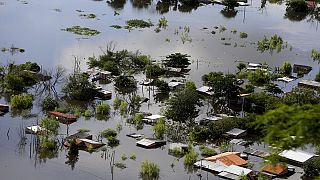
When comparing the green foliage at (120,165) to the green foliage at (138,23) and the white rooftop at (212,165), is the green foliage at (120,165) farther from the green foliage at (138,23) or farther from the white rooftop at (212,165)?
the green foliage at (138,23)

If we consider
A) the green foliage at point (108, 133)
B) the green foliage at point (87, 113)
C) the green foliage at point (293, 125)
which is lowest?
the green foliage at point (108, 133)

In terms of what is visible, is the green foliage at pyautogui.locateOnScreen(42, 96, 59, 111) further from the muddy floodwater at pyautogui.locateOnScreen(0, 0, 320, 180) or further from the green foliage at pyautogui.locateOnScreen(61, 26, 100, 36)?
the green foliage at pyautogui.locateOnScreen(61, 26, 100, 36)

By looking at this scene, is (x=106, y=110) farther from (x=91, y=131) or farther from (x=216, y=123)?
(x=216, y=123)

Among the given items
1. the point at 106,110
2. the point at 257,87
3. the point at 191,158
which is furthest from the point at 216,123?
the point at 257,87

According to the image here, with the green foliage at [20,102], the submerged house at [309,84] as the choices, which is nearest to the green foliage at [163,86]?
the green foliage at [20,102]

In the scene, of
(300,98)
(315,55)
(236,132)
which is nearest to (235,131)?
(236,132)

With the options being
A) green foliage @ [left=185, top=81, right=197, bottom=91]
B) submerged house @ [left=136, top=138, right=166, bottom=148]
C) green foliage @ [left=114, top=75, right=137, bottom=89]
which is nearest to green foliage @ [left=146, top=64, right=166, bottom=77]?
green foliage @ [left=114, top=75, right=137, bottom=89]

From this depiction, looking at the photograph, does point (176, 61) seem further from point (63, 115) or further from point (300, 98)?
point (63, 115)
